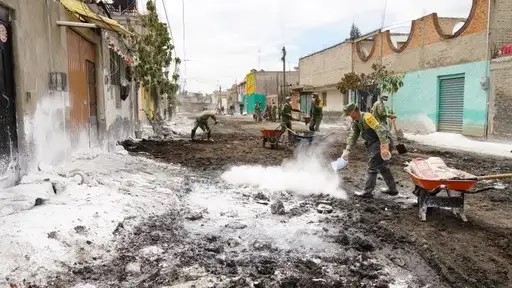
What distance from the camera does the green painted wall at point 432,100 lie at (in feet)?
55.1

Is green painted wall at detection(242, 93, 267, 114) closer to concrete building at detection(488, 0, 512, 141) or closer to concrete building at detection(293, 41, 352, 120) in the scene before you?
concrete building at detection(293, 41, 352, 120)

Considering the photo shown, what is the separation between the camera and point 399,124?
22.9 m

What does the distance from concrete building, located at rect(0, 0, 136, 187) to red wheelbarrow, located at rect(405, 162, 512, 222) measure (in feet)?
18.3

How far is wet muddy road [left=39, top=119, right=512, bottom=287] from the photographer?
12.8 feet

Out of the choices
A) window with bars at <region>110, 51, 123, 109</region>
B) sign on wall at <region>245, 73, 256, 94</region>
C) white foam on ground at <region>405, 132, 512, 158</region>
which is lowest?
white foam on ground at <region>405, 132, 512, 158</region>

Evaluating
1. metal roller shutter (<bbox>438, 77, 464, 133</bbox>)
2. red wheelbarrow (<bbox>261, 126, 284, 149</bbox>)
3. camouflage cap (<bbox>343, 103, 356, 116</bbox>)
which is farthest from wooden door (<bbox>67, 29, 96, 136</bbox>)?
metal roller shutter (<bbox>438, 77, 464, 133</bbox>)

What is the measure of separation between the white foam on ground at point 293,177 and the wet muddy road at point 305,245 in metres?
0.43

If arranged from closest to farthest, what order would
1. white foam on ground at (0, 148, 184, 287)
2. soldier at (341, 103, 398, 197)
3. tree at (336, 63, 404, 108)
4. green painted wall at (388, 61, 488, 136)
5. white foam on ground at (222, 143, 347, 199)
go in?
white foam on ground at (0, 148, 184, 287) → soldier at (341, 103, 398, 197) → white foam on ground at (222, 143, 347, 199) → green painted wall at (388, 61, 488, 136) → tree at (336, 63, 404, 108)

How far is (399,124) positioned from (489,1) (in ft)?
26.5

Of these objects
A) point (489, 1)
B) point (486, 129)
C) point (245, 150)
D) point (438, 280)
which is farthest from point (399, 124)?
point (438, 280)

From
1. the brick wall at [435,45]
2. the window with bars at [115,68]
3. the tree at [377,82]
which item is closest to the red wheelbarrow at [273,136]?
the window with bars at [115,68]

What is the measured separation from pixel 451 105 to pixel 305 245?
1637 cm

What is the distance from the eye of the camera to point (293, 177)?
28.5ft

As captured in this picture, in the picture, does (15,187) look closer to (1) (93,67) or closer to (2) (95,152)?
(2) (95,152)
